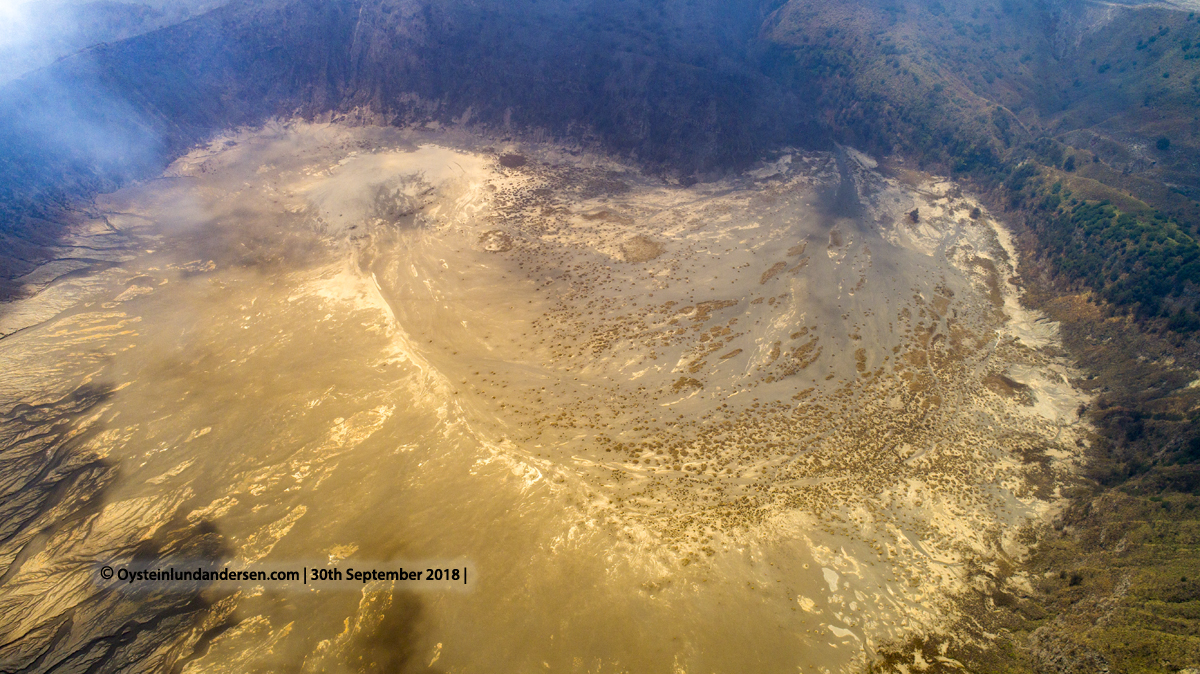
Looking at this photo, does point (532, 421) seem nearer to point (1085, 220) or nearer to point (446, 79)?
point (1085, 220)

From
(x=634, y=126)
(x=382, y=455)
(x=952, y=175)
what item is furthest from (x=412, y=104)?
(x=952, y=175)

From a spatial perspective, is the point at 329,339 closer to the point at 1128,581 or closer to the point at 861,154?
the point at 1128,581

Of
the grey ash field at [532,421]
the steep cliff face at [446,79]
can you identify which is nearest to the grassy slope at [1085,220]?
the grey ash field at [532,421]

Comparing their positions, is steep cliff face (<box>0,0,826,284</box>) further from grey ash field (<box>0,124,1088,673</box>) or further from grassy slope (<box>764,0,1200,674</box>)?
grassy slope (<box>764,0,1200,674</box>)

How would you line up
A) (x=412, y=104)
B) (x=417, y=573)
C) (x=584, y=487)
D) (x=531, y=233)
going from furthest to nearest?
(x=412, y=104)
(x=531, y=233)
(x=584, y=487)
(x=417, y=573)

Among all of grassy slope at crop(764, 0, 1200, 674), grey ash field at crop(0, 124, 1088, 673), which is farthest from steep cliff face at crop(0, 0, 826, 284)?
grassy slope at crop(764, 0, 1200, 674)

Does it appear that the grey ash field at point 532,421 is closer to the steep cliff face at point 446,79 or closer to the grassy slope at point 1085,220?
the grassy slope at point 1085,220

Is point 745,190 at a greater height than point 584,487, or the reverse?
point 745,190

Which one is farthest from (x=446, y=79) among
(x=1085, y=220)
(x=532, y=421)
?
(x=1085, y=220)
